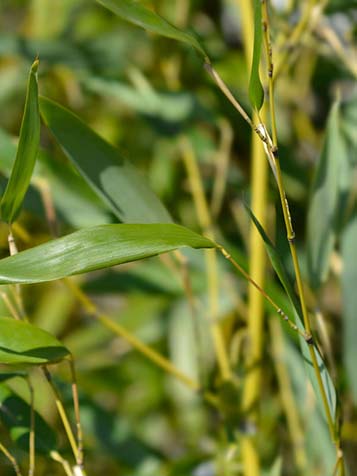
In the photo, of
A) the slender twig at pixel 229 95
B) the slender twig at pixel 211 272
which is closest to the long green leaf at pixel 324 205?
the slender twig at pixel 211 272

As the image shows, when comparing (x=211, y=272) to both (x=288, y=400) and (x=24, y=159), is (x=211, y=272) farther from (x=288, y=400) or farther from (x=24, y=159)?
(x=24, y=159)

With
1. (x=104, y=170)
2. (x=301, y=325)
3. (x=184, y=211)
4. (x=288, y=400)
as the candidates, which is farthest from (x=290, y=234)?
(x=184, y=211)

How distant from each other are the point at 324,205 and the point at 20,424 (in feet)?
0.93

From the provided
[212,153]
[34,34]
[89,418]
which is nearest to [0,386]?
[89,418]

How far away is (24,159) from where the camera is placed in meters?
0.48

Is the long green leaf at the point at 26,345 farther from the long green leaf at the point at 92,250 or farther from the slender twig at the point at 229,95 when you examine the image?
the slender twig at the point at 229,95

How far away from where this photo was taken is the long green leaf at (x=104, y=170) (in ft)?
1.99

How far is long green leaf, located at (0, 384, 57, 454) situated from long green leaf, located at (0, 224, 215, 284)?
6.5 inches

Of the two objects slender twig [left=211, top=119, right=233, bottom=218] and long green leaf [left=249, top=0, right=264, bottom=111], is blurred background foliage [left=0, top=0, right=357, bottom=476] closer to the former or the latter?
slender twig [left=211, top=119, right=233, bottom=218]

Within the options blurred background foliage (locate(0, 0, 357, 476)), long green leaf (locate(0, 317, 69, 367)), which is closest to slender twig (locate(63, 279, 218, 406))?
blurred background foliage (locate(0, 0, 357, 476))

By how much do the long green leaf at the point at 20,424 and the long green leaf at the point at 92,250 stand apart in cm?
17

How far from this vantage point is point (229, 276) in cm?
93

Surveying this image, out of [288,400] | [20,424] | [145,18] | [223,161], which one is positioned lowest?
[288,400]

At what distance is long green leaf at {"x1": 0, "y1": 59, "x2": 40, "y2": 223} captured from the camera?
18.6 inches
